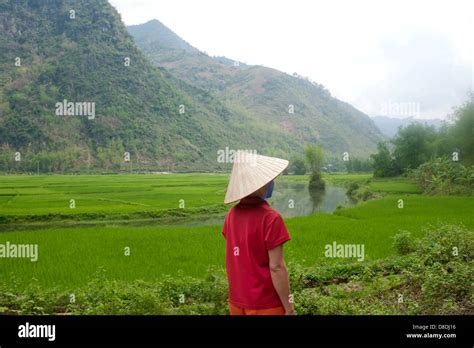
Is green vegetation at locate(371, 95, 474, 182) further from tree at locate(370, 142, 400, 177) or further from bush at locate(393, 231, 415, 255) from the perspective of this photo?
bush at locate(393, 231, 415, 255)

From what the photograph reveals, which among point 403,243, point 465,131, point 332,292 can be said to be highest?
point 465,131

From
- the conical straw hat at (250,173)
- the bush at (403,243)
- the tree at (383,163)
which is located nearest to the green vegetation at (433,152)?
the tree at (383,163)

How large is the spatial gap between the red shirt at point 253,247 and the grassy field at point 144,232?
2.45 m

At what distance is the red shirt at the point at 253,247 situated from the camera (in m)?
1.84

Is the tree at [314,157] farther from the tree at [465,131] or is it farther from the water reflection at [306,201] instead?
the tree at [465,131]

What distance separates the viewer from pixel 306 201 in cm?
1410

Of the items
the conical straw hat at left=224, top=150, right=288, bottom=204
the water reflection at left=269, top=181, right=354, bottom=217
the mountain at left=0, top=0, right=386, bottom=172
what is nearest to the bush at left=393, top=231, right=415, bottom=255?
the mountain at left=0, top=0, right=386, bottom=172

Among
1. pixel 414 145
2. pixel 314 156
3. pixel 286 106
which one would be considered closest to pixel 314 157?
pixel 314 156

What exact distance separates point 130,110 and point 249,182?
14379mm

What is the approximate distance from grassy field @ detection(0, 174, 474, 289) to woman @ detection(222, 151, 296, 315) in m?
2.44

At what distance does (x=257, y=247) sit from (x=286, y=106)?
17.2 meters
